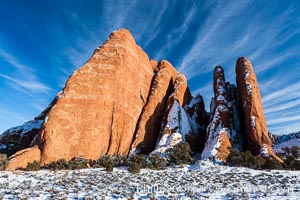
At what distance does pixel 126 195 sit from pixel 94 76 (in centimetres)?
3133

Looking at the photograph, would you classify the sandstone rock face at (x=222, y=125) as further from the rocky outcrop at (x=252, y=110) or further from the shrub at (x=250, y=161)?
the rocky outcrop at (x=252, y=110)

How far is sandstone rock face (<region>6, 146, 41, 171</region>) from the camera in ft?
92.5

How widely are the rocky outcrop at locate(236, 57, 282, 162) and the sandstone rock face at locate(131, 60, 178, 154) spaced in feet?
52.0

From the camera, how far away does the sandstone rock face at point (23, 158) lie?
92.5 ft

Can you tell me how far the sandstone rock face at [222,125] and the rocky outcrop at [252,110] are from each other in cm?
197

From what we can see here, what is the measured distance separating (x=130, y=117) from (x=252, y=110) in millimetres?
21900

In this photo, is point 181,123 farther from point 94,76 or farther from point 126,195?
point 126,195

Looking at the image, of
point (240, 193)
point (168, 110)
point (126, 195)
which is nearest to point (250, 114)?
point (168, 110)

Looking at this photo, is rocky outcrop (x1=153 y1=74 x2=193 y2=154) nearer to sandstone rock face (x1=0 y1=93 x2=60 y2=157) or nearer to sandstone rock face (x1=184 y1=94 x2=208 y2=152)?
sandstone rock face (x1=184 y1=94 x2=208 y2=152)

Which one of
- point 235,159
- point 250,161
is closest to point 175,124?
point 235,159

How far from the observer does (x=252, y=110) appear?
3481 cm

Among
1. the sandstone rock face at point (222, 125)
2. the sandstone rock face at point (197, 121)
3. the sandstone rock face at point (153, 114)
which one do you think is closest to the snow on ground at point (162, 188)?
the sandstone rock face at point (222, 125)

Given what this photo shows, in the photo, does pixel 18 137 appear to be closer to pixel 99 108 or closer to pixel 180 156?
pixel 99 108

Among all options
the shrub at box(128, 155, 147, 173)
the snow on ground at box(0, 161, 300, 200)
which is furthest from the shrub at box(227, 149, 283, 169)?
the shrub at box(128, 155, 147, 173)
